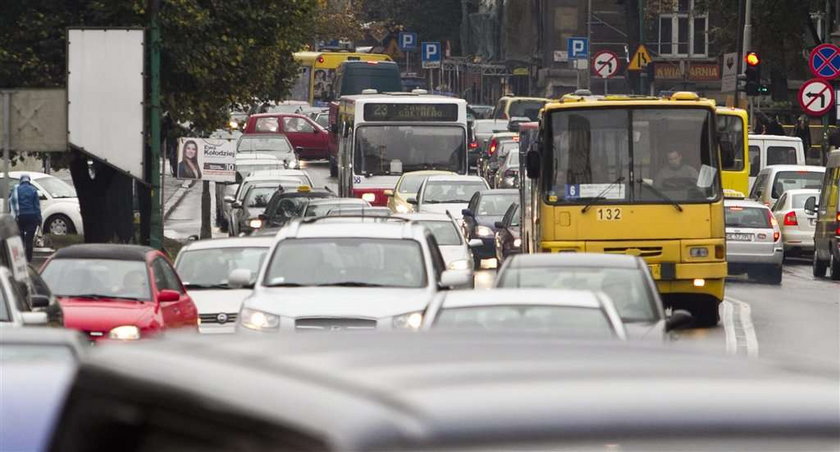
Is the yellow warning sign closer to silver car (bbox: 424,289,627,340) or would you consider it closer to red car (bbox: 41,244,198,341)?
red car (bbox: 41,244,198,341)

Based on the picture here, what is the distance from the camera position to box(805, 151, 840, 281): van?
30.8 meters

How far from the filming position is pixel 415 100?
1495 inches

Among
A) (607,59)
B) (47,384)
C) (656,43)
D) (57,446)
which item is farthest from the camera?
(656,43)

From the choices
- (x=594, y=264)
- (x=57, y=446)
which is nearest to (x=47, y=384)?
(x=57, y=446)

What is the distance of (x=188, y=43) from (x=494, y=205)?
647 centimetres

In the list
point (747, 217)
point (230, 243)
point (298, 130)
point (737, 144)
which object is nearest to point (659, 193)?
point (230, 243)

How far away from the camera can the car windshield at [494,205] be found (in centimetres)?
3547

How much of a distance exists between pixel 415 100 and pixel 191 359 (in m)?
34.7

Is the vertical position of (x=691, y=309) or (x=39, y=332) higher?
(x=39, y=332)

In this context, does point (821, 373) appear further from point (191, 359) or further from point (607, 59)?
point (607, 59)

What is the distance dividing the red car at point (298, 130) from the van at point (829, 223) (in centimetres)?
3210

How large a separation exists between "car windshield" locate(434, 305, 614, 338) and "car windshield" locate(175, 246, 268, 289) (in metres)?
9.30

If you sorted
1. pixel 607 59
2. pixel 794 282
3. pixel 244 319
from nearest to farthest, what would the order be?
pixel 244 319 → pixel 794 282 → pixel 607 59

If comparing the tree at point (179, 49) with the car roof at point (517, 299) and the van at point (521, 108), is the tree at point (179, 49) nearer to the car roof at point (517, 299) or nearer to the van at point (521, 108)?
the car roof at point (517, 299)
